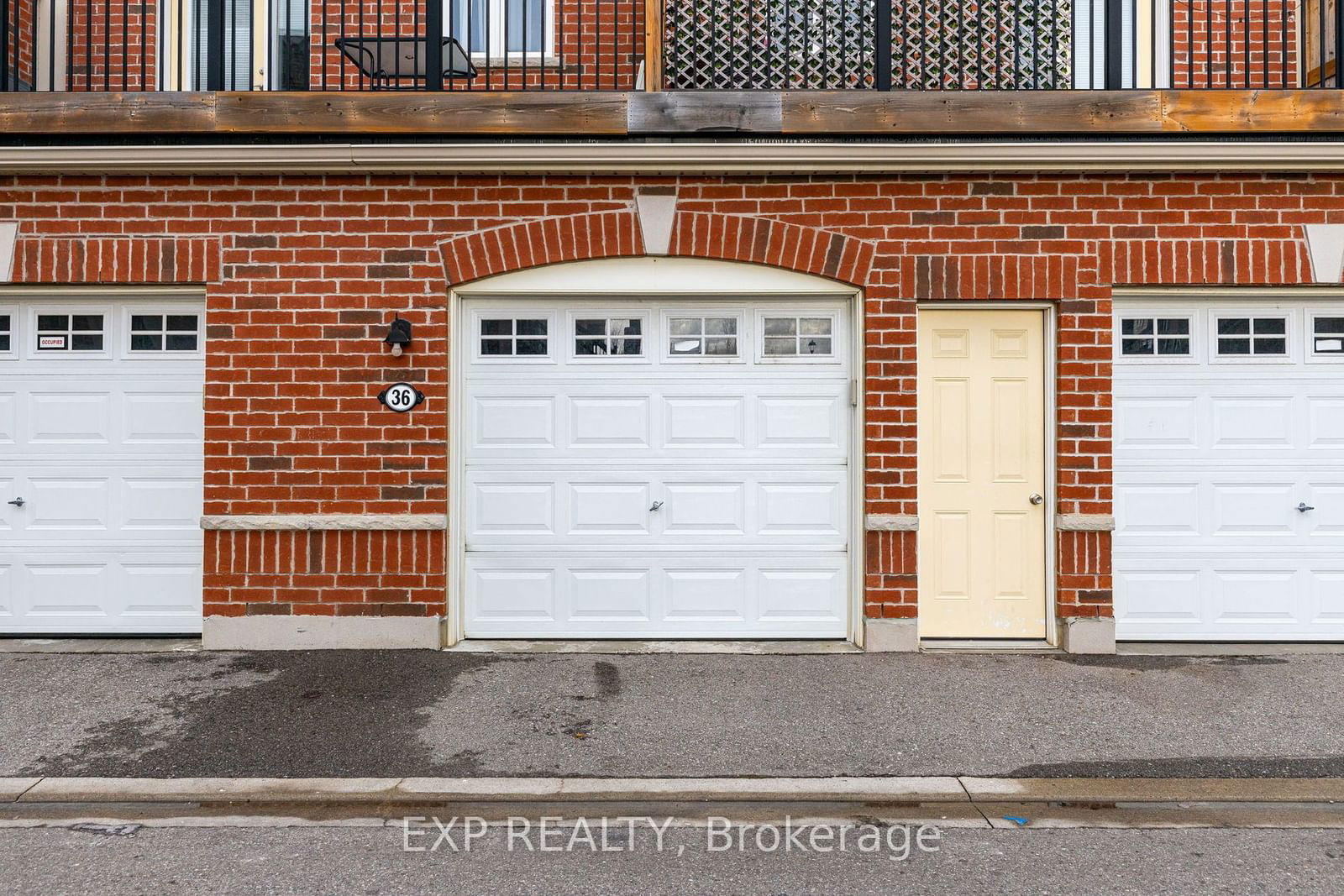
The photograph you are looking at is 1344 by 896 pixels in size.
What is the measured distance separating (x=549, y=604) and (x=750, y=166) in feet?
10.7

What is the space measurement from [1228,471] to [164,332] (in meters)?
7.38

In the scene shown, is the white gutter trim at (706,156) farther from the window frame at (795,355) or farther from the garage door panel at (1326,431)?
Answer: the garage door panel at (1326,431)

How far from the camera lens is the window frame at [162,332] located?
6.34 m

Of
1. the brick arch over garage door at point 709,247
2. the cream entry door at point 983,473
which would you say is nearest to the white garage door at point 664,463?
the brick arch over garage door at point 709,247

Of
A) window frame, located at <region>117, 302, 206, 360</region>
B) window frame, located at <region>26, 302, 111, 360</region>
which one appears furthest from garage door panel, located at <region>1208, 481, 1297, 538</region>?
window frame, located at <region>26, 302, 111, 360</region>

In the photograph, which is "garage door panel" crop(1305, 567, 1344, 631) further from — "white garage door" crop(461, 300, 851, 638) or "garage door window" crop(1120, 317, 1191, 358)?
"white garage door" crop(461, 300, 851, 638)

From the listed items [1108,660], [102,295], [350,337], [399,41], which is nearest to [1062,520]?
[1108,660]

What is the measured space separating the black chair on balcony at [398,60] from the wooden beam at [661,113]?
0.44m

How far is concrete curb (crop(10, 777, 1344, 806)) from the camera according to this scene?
161 inches

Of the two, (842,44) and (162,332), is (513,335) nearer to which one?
(162,332)

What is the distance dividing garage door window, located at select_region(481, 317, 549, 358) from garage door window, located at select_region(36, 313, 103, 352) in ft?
8.74

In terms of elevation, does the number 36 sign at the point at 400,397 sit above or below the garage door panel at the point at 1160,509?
above

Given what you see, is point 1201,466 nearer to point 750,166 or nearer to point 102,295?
point 750,166

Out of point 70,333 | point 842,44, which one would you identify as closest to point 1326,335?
point 842,44
